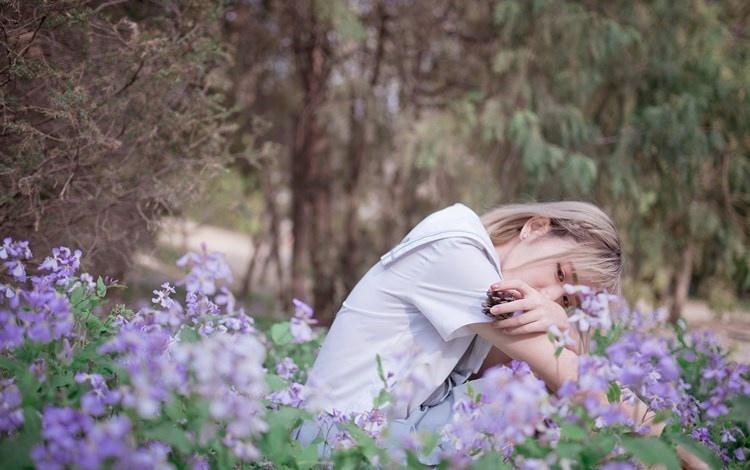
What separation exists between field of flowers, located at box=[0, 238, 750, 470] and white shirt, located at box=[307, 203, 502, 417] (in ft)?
0.77

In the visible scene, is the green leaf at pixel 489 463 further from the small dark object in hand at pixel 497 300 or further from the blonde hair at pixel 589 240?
the blonde hair at pixel 589 240

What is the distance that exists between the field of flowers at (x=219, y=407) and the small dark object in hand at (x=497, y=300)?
0.16 m

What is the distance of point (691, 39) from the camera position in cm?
524

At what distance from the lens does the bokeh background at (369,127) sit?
7.64 feet

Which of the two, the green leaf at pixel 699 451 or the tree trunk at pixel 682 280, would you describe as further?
the tree trunk at pixel 682 280

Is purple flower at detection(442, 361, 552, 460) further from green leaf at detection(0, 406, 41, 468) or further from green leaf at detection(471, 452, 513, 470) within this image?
green leaf at detection(0, 406, 41, 468)

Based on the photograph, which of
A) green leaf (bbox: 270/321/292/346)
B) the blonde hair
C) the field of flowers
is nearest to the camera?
the field of flowers

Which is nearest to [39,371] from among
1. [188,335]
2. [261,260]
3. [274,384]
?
[188,335]

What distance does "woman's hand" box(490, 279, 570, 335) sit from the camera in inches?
60.8

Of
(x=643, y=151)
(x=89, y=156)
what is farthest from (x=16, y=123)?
(x=643, y=151)

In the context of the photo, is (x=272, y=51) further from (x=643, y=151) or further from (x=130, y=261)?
(x=130, y=261)

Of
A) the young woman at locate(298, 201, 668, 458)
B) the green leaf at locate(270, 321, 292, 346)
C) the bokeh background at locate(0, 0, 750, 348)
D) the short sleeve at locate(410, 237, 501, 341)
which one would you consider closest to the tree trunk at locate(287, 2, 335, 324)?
the bokeh background at locate(0, 0, 750, 348)

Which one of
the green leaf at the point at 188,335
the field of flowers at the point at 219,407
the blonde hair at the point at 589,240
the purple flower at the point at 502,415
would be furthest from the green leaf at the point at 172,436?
the blonde hair at the point at 589,240

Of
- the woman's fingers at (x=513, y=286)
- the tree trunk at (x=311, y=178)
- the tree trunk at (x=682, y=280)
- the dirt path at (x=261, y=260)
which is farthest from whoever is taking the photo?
the tree trunk at (x=682, y=280)
